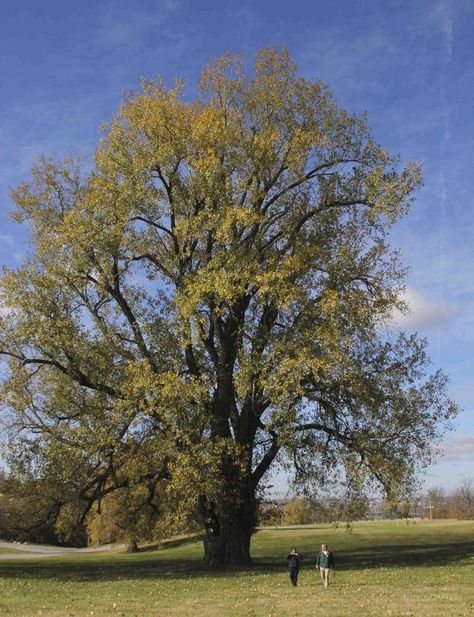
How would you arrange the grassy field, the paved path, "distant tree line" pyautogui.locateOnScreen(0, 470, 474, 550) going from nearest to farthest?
the grassy field → "distant tree line" pyautogui.locateOnScreen(0, 470, 474, 550) → the paved path

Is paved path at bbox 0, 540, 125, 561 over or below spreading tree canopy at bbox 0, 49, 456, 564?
below

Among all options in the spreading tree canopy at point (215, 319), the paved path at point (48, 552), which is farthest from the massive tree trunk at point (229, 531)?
the paved path at point (48, 552)

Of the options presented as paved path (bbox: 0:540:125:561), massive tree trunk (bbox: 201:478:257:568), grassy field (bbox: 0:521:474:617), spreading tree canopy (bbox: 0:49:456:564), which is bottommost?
paved path (bbox: 0:540:125:561)

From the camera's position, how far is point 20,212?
29.2 m

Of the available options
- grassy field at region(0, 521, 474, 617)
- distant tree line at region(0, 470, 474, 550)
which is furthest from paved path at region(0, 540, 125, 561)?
grassy field at region(0, 521, 474, 617)

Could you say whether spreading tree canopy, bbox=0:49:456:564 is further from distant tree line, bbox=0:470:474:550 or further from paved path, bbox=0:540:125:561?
paved path, bbox=0:540:125:561

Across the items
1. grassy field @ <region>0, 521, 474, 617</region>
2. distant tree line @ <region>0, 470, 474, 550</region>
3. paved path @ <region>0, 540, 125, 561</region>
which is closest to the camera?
grassy field @ <region>0, 521, 474, 617</region>

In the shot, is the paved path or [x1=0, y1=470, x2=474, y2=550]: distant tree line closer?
[x1=0, y1=470, x2=474, y2=550]: distant tree line

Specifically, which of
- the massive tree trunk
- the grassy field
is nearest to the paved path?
the grassy field

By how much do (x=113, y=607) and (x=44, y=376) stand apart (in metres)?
14.1

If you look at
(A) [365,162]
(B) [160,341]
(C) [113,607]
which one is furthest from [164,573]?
(A) [365,162]

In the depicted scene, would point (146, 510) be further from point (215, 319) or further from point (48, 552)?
point (48, 552)

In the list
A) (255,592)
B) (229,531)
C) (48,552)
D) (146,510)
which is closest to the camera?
(255,592)

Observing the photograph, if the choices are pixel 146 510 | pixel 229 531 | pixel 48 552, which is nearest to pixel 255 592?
pixel 229 531
